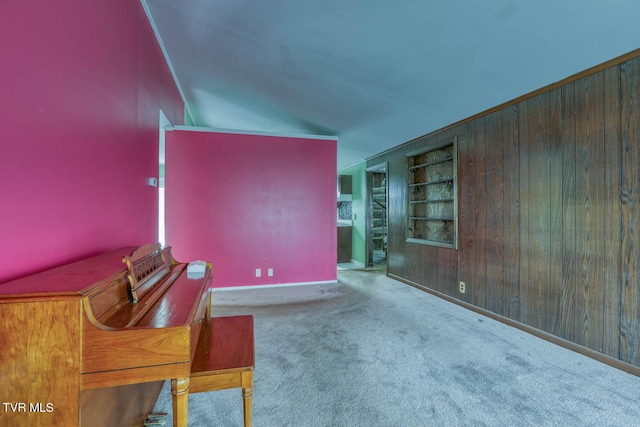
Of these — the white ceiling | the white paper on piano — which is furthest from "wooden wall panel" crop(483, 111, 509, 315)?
the white paper on piano

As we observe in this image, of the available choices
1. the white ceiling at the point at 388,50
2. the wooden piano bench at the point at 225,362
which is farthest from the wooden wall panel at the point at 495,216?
the wooden piano bench at the point at 225,362

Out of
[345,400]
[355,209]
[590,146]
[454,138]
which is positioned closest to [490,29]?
[590,146]

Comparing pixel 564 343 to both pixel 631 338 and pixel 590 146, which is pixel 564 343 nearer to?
pixel 631 338

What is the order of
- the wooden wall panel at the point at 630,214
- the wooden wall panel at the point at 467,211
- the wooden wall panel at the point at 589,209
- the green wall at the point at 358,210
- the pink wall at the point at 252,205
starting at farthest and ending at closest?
the green wall at the point at 358,210 < the pink wall at the point at 252,205 < the wooden wall panel at the point at 467,211 < the wooden wall panel at the point at 589,209 < the wooden wall panel at the point at 630,214

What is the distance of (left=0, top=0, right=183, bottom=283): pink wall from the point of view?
103 centimetres

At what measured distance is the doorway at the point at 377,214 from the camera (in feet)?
18.9

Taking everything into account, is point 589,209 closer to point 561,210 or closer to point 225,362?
point 561,210

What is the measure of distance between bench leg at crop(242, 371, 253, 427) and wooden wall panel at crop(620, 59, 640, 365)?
8.42 feet

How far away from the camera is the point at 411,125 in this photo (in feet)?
11.9

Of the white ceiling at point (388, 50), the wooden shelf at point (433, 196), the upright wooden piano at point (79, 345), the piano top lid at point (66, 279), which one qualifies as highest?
the white ceiling at point (388, 50)

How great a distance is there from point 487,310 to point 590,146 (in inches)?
71.3

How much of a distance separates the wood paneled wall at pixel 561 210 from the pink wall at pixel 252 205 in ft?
6.47

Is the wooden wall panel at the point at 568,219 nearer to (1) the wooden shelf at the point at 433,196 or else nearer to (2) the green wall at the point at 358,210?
(1) the wooden shelf at the point at 433,196

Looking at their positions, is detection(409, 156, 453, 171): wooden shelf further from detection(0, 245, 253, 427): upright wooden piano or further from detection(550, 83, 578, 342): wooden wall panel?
detection(0, 245, 253, 427): upright wooden piano
